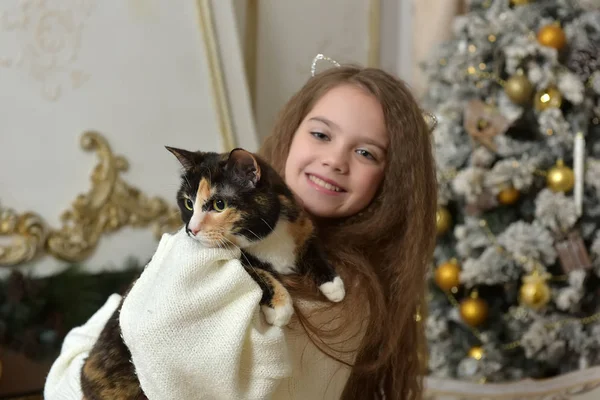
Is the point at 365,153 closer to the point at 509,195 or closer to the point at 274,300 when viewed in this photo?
the point at 274,300

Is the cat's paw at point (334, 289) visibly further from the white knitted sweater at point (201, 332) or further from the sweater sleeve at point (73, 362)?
the sweater sleeve at point (73, 362)

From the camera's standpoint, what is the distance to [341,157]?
1.02 m

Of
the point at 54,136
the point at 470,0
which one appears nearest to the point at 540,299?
the point at 470,0

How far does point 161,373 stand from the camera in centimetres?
67

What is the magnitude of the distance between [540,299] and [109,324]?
1.32 meters

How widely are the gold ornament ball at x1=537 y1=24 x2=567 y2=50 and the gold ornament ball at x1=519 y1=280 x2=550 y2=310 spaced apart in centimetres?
71

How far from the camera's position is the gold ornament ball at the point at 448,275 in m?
1.81

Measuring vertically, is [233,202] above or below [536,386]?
above

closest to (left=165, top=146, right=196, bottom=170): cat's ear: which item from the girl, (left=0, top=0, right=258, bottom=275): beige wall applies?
the girl

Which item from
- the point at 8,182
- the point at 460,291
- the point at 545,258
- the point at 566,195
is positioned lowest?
the point at 460,291

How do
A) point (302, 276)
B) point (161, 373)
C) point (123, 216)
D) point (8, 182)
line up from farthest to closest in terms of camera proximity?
point (123, 216), point (8, 182), point (302, 276), point (161, 373)

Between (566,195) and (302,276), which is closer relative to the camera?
(302,276)

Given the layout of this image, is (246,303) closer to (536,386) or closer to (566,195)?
(566,195)

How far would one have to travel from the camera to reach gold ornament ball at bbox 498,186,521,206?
1.75 meters
